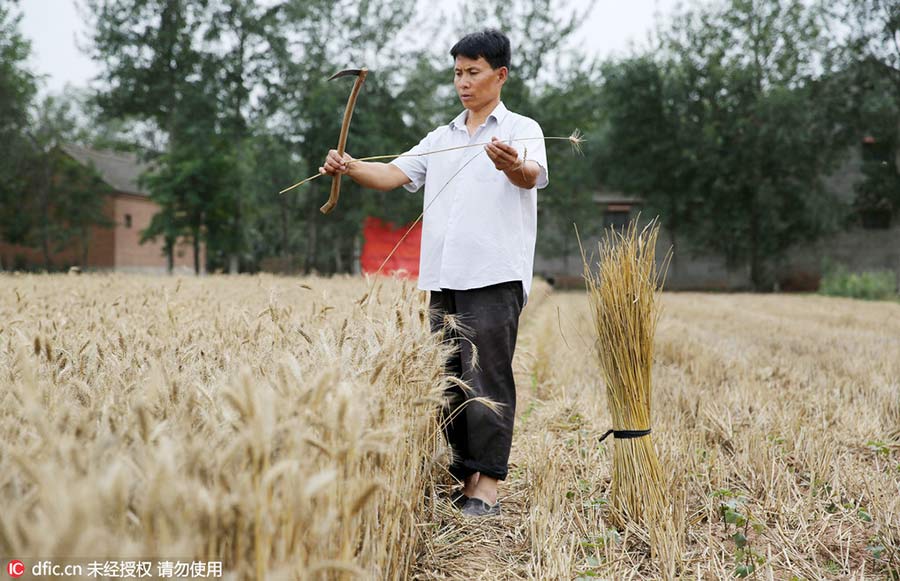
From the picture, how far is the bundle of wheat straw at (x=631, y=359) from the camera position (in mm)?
2818

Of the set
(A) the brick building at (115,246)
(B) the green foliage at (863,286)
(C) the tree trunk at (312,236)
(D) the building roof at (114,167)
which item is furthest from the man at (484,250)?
(D) the building roof at (114,167)

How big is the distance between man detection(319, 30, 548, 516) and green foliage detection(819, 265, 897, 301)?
809 inches

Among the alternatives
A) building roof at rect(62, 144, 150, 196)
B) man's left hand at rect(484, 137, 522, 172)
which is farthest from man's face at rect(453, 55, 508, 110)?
building roof at rect(62, 144, 150, 196)

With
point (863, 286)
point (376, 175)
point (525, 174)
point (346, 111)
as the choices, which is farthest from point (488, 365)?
point (863, 286)

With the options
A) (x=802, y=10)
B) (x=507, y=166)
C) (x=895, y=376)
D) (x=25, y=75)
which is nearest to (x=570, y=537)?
(x=507, y=166)

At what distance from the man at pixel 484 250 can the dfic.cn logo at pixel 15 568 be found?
1.90 meters

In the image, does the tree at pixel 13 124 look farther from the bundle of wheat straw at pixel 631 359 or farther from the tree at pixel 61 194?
the bundle of wheat straw at pixel 631 359

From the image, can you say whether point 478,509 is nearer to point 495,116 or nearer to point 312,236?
point 495,116

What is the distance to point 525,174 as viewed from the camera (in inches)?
109

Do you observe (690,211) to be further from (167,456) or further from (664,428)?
(167,456)

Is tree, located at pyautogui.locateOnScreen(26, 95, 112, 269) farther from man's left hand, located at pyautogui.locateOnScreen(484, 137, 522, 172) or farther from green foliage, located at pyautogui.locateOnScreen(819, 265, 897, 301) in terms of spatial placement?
man's left hand, located at pyautogui.locateOnScreen(484, 137, 522, 172)

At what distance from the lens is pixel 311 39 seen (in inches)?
958

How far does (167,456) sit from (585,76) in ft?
92.7

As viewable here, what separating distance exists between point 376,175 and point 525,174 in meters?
0.76
